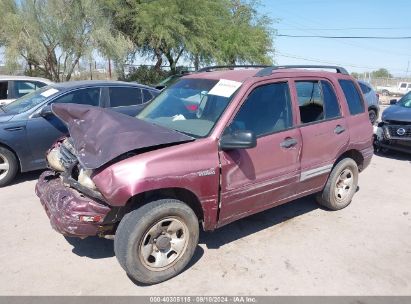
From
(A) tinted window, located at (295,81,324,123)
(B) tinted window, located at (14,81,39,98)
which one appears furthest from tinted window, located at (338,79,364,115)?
A: (B) tinted window, located at (14,81,39,98)

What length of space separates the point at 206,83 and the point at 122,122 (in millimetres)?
1107

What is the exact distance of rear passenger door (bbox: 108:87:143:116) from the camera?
6.88 m

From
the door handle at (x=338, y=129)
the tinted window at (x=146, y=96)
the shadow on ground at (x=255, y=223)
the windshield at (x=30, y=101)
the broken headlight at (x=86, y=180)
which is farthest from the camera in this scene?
the tinted window at (x=146, y=96)

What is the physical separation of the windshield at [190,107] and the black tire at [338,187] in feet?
6.35

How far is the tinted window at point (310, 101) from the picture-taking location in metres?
4.38

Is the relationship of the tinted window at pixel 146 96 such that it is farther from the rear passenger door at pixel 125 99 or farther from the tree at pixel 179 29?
the tree at pixel 179 29

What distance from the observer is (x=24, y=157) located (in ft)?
19.6

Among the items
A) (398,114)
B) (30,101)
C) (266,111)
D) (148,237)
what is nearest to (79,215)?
(148,237)

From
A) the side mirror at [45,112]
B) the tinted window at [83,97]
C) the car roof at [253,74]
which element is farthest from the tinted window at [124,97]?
the car roof at [253,74]

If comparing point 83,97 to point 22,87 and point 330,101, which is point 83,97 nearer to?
point 22,87

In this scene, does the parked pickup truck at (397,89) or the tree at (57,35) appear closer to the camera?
the tree at (57,35)

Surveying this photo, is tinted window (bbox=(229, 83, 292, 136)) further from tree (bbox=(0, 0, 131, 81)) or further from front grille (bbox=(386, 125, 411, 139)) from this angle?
tree (bbox=(0, 0, 131, 81))

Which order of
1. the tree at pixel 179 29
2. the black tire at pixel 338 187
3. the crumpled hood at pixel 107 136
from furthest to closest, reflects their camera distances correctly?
the tree at pixel 179 29 → the black tire at pixel 338 187 → the crumpled hood at pixel 107 136

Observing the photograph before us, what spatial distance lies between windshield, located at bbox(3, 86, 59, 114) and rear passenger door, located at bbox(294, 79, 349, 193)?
409cm
